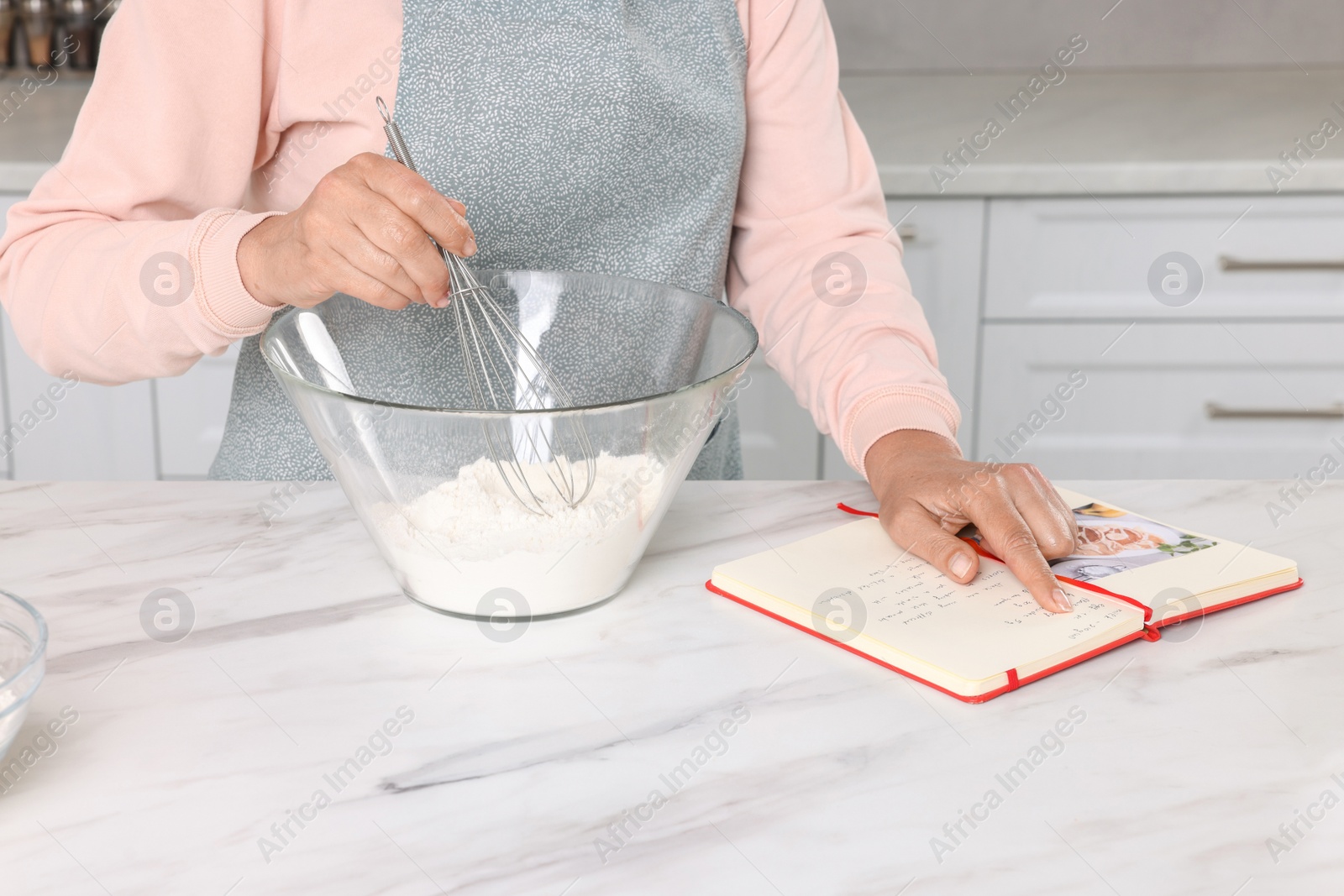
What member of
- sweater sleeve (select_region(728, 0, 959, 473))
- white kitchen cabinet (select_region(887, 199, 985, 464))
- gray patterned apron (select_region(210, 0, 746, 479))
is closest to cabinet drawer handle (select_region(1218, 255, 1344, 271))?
white kitchen cabinet (select_region(887, 199, 985, 464))

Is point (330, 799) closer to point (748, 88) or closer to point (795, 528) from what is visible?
point (795, 528)

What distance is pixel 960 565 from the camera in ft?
2.31

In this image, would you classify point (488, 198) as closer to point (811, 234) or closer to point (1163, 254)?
point (811, 234)

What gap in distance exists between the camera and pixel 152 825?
50cm

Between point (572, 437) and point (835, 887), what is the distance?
0.26 metres

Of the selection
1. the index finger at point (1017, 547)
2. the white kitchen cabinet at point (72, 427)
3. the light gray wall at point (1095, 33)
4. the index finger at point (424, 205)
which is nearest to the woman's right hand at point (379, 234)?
the index finger at point (424, 205)

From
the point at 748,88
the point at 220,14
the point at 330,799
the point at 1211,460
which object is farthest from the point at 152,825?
the point at 1211,460

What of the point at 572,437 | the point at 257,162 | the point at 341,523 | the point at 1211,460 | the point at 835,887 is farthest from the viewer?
the point at 1211,460

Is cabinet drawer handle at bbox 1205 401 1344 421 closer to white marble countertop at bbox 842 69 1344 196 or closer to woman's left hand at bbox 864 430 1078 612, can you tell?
white marble countertop at bbox 842 69 1344 196

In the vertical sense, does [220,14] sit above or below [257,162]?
above

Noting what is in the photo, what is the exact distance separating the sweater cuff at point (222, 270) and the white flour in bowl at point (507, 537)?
0.19 metres

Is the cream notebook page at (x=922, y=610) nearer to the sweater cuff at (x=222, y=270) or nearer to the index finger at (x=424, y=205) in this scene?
the index finger at (x=424, y=205)

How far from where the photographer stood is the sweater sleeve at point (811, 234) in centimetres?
92

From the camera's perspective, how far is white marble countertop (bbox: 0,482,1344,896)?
1.57 feet
